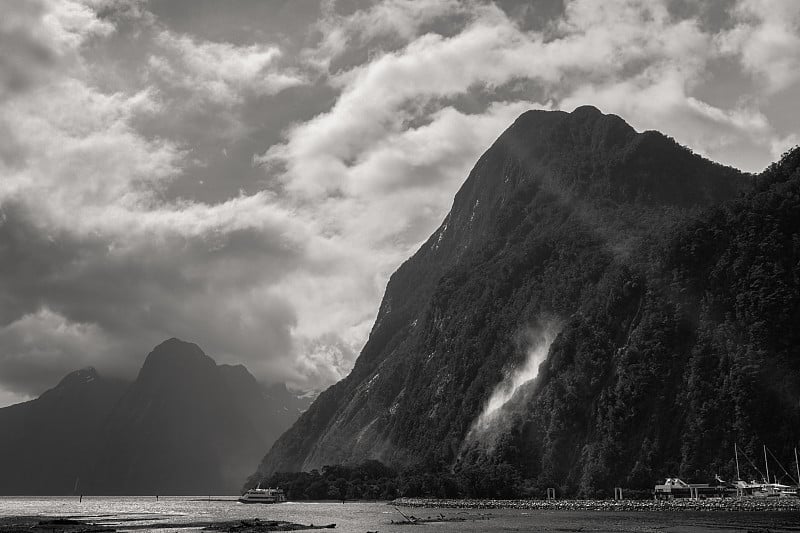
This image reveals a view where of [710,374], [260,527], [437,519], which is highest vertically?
[710,374]

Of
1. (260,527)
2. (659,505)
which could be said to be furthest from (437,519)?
(659,505)

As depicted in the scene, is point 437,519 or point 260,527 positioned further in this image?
point 437,519

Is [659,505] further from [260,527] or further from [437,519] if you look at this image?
[260,527]

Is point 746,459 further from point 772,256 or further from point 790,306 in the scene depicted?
point 772,256

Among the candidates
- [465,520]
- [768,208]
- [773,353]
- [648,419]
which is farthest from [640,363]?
[465,520]

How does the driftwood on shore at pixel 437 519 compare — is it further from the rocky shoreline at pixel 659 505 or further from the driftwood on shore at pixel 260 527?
the rocky shoreline at pixel 659 505

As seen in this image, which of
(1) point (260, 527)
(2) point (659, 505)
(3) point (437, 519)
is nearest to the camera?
(1) point (260, 527)

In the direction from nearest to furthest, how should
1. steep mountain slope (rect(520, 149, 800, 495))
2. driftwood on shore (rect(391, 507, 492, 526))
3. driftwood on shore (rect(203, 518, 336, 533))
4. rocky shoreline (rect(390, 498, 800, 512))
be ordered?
driftwood on shore (rect(203, 518, 336, 533)) → driftwood on shore (rect(391, 507, 492, 526)) → rocky shoreline (rect(390, 498, 800, 512)) → steep mountain slope (rect(520, 149, 800, 495))

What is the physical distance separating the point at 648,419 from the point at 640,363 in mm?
14289

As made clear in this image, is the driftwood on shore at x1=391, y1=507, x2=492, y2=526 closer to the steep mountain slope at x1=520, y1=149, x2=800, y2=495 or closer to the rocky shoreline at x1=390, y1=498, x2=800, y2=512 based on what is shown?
the rocky shoreline at x1=390, y1=498, x2=800, y2=512

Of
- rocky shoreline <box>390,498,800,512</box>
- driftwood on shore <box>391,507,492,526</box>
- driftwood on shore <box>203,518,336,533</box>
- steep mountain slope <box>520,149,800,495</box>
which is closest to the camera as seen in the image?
driftwood on shore <box>203,518,336,533</box>

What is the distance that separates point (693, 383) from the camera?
181125 mm

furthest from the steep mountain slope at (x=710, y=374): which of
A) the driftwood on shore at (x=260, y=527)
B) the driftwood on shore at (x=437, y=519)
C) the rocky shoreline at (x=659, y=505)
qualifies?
the driftwood on shore at (x=260, y=527)

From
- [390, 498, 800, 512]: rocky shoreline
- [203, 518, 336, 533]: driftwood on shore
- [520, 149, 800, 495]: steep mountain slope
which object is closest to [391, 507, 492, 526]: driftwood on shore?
[203, 518, 336, 533]: driftwood on shore
